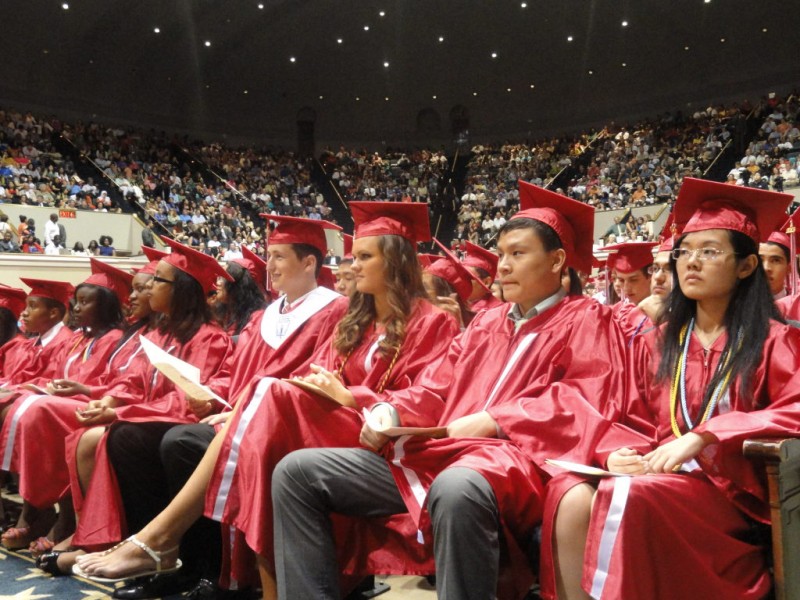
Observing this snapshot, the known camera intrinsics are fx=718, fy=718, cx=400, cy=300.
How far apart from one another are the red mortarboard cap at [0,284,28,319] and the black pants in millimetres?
2801

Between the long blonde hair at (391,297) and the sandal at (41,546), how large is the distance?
169cm

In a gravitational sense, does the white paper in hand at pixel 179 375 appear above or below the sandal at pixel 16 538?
above

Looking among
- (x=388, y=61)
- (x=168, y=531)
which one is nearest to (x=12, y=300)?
(x=168, y=531)

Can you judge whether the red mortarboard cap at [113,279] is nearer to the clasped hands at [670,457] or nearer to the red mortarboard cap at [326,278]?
the red mortarboard cap at [326,278]

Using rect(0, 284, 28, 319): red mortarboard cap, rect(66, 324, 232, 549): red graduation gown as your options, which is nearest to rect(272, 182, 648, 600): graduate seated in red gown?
rect(66, 324, 232, 549): red graduation gown

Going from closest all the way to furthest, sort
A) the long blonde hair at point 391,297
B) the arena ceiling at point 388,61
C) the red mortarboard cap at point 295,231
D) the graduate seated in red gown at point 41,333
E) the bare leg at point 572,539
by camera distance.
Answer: the bare leg at point 572,539 < the long blonde hair at point 391,297 < the red mortarboard cap at point 295,231 < the graduate seated in red gown at point 41,333 < the arena ceiling at point 388,61

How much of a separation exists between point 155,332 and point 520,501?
2315 mm

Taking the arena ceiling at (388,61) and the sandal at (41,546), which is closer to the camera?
the sandal at (41,546)

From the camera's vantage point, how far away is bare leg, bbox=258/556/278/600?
6.98 feet

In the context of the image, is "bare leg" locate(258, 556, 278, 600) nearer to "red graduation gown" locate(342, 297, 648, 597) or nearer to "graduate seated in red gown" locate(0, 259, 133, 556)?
"red graduation gown" locate(342, 297, 648, 597)

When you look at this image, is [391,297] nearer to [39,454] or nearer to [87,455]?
[87,455]

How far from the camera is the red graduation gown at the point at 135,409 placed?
2881 millimetres

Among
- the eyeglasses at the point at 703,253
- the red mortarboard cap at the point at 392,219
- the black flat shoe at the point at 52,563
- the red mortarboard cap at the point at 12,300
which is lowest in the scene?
the black flat shoe at the point at 52,563

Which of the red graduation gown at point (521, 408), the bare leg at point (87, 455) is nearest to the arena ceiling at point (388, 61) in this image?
the bare leg at point (87, 455)
